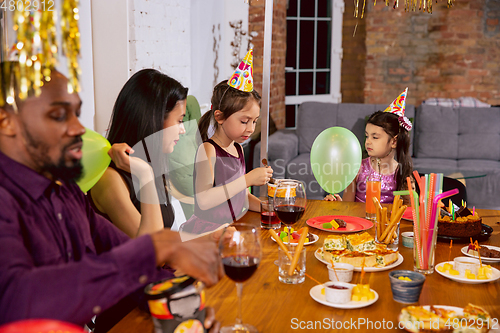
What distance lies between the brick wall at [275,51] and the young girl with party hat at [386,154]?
5.92 feet

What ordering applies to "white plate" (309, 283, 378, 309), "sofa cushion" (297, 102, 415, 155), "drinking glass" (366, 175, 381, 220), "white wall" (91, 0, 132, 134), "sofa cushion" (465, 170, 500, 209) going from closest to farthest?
"white plate" (309, 283, 378, 309) → "drinking glass" (366, 175, 381, 220) → "white wall" (91, 0, 132, 134) → "sofa cushion" (465, 170, 500, 209) → "sofa cushion" (297, 102, 415, 155)

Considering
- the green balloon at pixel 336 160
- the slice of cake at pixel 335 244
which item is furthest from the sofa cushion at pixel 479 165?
the slice of cake at pixel 335 244

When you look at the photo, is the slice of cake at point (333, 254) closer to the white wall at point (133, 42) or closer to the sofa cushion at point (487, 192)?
the white wall at point (133, 42)

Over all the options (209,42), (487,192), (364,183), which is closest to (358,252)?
(364,183)

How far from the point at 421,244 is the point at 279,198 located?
39 centimetres

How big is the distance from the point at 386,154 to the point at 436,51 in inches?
131

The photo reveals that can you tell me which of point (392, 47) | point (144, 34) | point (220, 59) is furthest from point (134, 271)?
Result: point (392, 47)

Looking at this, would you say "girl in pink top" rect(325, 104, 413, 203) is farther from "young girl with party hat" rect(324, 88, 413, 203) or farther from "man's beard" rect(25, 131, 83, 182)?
"man's beard" rect(25, 131, 83, 182)

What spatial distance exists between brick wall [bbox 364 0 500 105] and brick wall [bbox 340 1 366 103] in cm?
9

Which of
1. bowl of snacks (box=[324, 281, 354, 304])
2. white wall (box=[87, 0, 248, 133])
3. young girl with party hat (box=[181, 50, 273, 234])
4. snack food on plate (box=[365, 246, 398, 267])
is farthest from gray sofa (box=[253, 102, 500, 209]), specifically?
bowl of snacks (box=[324, 281, 354, 304])

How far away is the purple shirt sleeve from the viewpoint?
64cm

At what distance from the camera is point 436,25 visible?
205 inches

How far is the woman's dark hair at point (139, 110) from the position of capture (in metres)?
1.38

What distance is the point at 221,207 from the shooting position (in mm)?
1815
